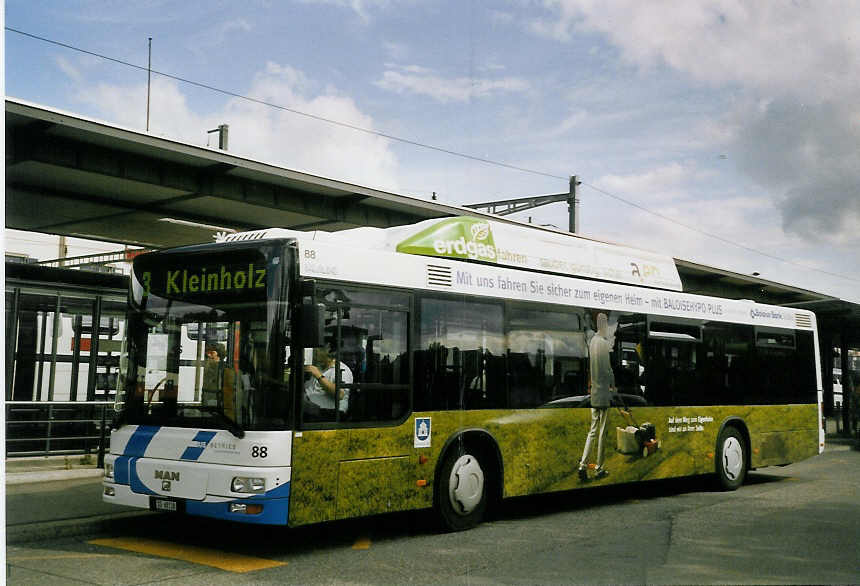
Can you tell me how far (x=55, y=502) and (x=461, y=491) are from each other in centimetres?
469

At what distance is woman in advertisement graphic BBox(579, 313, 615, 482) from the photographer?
1167 centimetres

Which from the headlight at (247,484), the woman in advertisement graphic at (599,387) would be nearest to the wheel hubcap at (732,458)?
the woman in advertisement graphic at (599,387)

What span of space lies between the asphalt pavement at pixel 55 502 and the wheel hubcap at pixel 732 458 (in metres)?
8.20

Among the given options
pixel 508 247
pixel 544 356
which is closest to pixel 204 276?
pixel 508 247

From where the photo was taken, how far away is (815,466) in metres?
19.1

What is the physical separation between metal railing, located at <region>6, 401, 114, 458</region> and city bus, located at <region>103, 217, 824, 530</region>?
6.81m

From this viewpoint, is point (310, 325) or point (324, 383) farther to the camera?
point (324, 383)

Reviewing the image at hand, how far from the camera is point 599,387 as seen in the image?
11.8 meters

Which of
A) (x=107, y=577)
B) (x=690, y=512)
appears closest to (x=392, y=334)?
(x=107, y=577)

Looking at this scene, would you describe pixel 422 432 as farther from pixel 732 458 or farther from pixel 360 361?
pixel 732 458

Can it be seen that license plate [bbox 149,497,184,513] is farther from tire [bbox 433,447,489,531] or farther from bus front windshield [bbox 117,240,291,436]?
tire [bbox 433,447,489,531]

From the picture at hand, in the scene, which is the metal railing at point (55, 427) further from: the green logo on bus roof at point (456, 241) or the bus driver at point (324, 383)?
the bus driver at point (324, 383)

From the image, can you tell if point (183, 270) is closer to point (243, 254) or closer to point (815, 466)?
point (243, 254)

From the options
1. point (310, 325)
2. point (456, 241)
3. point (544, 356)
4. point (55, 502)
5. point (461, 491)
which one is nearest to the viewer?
point (310, 325)
